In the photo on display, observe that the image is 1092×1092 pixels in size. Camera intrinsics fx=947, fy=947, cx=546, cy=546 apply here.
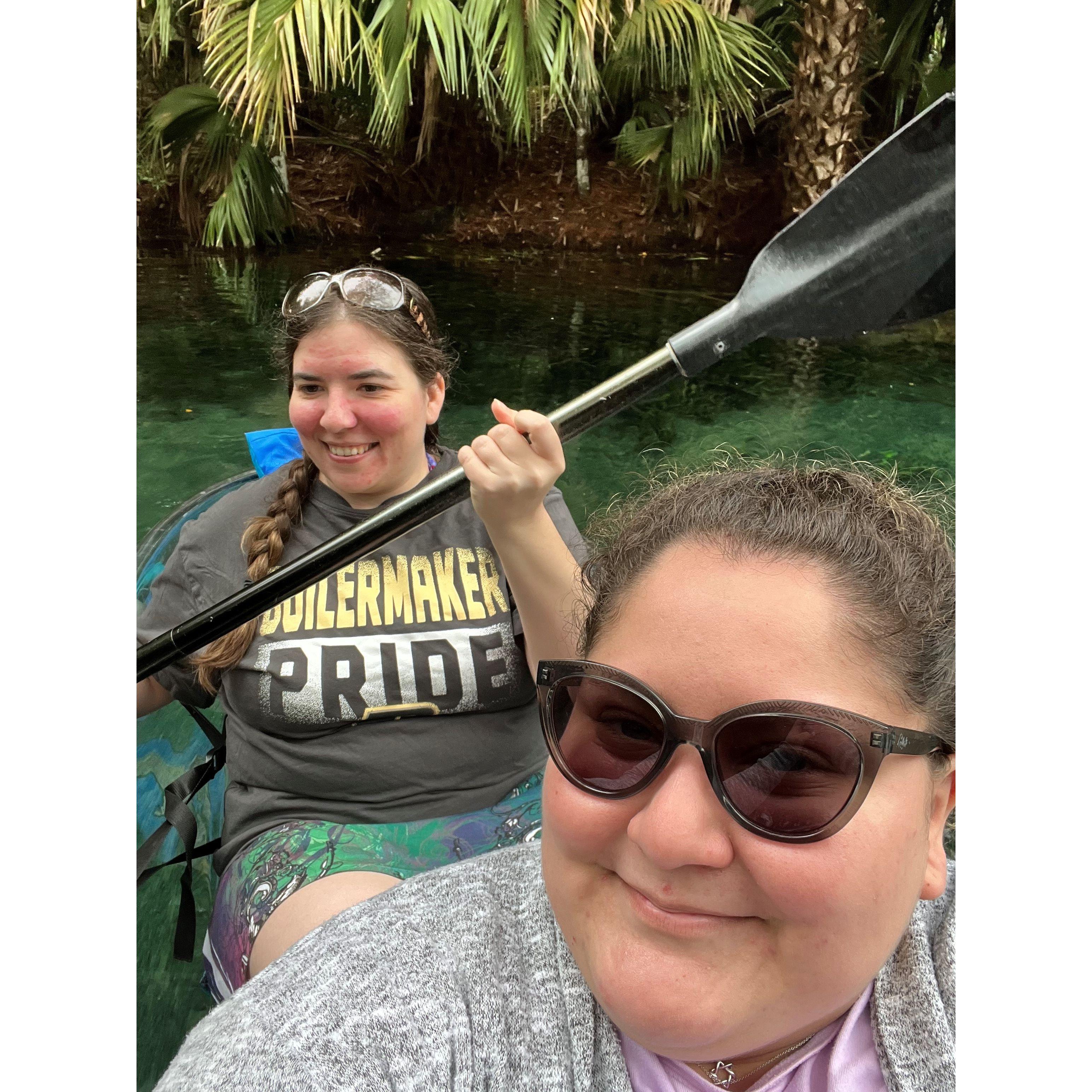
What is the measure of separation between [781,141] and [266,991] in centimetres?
90

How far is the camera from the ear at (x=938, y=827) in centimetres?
49

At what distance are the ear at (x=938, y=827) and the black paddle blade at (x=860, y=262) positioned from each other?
0.34 meters

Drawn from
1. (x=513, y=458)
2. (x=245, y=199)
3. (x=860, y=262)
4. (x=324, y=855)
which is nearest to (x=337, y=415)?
(x=245, y=199)

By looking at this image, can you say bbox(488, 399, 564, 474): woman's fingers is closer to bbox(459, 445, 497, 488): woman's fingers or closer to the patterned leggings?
bbox(459, 445, 497, 488): woman's fingers

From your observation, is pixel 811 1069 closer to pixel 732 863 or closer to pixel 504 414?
pixel 732 863

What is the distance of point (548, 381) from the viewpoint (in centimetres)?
117

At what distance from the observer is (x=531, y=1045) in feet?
1.68

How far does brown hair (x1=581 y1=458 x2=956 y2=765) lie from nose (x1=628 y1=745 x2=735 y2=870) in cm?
10

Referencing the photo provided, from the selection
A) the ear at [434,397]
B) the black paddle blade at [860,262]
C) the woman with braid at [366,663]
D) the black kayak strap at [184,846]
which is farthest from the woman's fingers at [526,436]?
the black kayak strap at [184,846]

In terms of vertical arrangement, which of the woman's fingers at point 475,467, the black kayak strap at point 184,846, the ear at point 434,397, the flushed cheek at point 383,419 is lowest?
the black kayak strap at point 184,846

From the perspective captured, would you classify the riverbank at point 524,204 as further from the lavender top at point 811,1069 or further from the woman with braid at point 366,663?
the lavender top at point 811,1069

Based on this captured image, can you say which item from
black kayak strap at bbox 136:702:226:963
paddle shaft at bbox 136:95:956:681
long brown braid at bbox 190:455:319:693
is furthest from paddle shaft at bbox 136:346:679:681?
black kayak strap at bbox 136:702:226:963
